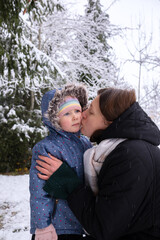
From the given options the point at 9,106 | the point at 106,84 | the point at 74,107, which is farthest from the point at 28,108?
the point at 74,107

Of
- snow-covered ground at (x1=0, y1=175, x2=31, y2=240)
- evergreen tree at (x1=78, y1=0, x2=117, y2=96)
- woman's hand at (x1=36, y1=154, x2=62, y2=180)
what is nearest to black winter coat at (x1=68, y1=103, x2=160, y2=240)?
woman's hand at (x1=36, y1=154, x2=62, y2=180)

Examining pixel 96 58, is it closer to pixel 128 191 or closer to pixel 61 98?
pixel 61 98

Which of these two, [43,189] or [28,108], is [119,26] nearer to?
[28,108]

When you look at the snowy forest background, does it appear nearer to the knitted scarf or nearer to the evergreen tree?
the evergreen tree

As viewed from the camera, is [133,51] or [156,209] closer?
[156,209]

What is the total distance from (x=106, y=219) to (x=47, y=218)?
2.26 ft

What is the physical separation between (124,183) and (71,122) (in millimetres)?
824

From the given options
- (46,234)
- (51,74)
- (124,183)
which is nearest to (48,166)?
(46,234)

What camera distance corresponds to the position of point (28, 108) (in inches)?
371

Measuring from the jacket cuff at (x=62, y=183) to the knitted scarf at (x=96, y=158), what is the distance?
11 cm

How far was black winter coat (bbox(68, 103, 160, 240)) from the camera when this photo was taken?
1169mm

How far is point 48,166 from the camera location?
165cm

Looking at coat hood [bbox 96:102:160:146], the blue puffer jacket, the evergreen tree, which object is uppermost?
the evergreen tree

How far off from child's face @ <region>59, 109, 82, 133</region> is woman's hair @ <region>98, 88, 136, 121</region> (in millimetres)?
441
